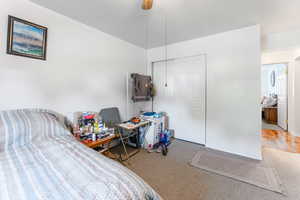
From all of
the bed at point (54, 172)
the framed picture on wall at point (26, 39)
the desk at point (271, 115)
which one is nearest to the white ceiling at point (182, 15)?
the framed picture on wall at point (26, 39)

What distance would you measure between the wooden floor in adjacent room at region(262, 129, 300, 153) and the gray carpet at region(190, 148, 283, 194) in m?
1.05

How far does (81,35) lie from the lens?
2.33m

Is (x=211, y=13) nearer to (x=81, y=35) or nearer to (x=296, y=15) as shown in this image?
→ (x=296, y=15)

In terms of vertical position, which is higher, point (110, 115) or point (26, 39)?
point (26, 39)

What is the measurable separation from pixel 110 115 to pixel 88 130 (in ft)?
2.20

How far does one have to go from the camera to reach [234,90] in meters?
2.63

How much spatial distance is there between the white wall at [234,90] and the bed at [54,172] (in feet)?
8.14

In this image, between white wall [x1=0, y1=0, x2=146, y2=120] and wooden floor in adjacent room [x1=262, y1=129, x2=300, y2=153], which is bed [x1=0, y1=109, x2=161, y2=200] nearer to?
white wall [x1=0, y1=0, x2=146, y2=120]

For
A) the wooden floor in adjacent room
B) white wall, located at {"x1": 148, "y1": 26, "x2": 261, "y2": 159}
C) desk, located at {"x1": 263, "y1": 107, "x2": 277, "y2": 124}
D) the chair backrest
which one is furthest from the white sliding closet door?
desk, located at {"x1": 263, "y1": 107, "x2": 277, "y2": 124}

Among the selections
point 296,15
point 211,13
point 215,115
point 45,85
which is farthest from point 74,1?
point 296,15

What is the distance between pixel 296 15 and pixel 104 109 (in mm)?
3790

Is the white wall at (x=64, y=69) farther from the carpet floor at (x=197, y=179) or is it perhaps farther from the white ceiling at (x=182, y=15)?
the carpet floor at (x=197, y=179)

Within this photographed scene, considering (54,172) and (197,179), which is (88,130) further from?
(197,179)

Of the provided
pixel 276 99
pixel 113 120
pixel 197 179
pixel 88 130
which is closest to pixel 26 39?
pixel 88 130
